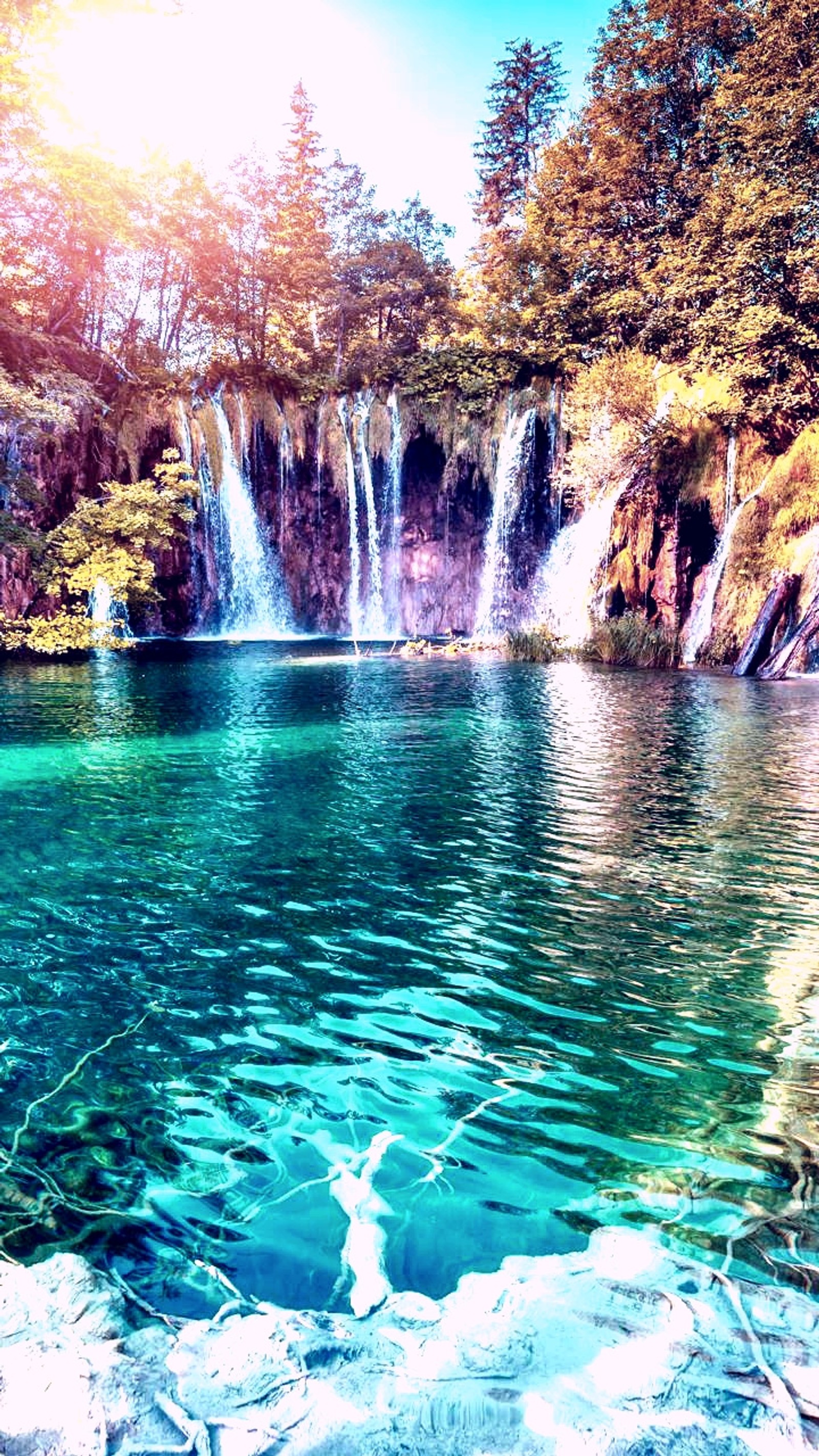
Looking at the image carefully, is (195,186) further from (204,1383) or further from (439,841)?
(204,1383)

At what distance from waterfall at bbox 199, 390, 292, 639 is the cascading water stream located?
3790 mm

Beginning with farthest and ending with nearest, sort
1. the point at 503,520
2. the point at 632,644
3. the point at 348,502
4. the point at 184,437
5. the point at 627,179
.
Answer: the point at 348,502 → the point at 503,520 → the point at 627,179 → the point at 184,437 → the point at 632,644

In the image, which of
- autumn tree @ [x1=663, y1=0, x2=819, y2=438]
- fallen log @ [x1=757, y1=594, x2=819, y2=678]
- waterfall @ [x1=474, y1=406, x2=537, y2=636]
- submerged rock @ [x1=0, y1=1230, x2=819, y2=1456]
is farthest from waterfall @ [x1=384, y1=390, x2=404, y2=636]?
submerged rock @ [x1=0, y1=1230, x2=819, y2=1456]

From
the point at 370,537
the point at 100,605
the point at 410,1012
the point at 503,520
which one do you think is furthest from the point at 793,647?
the point at 100,605

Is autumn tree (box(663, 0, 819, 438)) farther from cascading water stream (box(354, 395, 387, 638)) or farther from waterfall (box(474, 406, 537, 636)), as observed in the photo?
cascading water stream (box(354, 395, 387, 638))

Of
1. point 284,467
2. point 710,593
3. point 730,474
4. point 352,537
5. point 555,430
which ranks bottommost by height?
point 710,593

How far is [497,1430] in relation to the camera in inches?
67.2

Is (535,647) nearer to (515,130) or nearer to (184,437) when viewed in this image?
(184,437)

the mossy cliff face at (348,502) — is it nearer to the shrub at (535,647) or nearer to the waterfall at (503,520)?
the waterfall at (503,520)

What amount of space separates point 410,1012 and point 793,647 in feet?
59.3

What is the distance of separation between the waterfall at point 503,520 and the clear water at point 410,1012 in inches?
943

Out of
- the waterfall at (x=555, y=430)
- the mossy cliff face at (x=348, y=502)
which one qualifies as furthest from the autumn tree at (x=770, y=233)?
the mossy cliff face at (x=348, y=502)

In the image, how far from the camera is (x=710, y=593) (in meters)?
21.4

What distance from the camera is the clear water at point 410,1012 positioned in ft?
8.52
